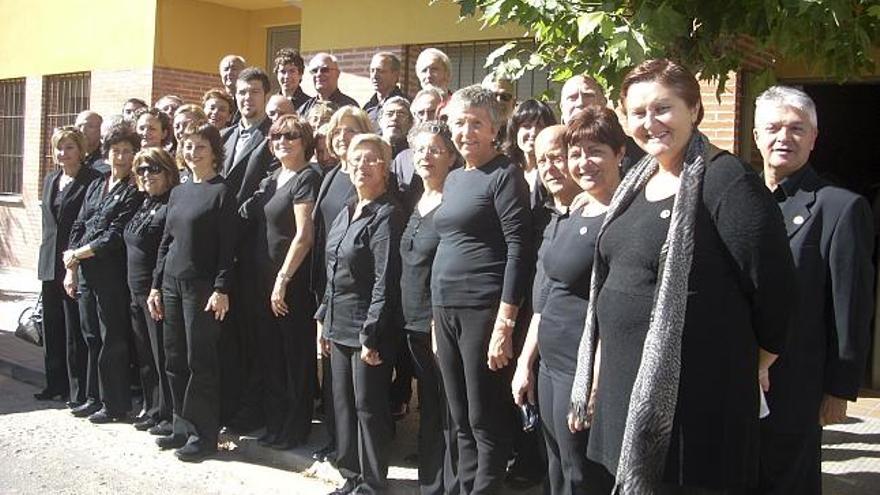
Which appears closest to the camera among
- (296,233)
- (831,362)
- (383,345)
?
(831,362)

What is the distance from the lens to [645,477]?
8.44 feet

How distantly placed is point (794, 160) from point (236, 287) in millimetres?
3701

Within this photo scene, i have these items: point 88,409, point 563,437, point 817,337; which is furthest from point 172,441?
point 817,337

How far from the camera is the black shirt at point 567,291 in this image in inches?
138

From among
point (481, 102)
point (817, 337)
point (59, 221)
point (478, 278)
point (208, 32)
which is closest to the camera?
point (817, 337)

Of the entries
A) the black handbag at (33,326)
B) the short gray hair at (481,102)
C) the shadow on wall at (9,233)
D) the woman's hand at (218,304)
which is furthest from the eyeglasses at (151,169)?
the shadow on wall at (9,233)

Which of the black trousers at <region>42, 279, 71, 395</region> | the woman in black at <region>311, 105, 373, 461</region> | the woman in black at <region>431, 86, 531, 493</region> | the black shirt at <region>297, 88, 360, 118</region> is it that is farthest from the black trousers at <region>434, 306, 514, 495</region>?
the black trousers at <region>42, 279, 71, 395</region>

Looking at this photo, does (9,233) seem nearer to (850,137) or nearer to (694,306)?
(850,137)

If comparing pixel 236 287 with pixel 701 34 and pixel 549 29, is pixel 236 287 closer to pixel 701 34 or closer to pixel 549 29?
pixel 549 29

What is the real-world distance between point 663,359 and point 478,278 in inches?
73.1

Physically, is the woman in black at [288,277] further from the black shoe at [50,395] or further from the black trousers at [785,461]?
the black trousers at [785,461]

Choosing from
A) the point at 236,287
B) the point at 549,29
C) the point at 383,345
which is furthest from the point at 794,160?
the point at 236,287

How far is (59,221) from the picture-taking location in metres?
7.18

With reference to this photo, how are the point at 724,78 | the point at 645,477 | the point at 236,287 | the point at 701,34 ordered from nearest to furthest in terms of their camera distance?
the point at 645,477 → the point at 701,34 → the point at 724,78 → the point at 236,287
